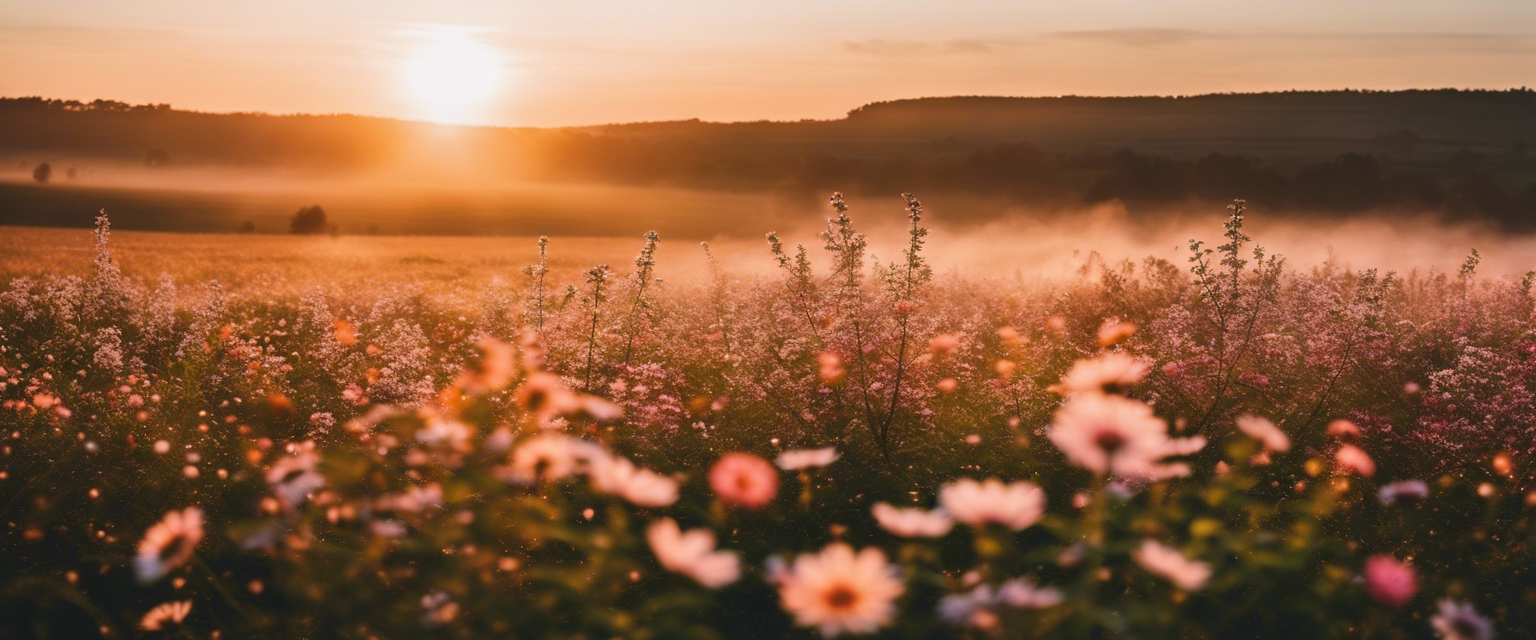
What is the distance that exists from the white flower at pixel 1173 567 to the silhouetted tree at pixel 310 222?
39.0m

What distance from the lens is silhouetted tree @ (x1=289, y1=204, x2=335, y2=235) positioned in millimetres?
37438

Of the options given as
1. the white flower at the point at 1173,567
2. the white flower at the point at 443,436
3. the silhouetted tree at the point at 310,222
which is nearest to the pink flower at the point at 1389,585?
the white flower at the point at 1173,567

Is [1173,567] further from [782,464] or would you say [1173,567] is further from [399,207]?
[399,207]

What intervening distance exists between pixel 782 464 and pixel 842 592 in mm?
1163

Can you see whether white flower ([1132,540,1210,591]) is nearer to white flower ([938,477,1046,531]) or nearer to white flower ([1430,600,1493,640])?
white flower ([938,477,1046,531])

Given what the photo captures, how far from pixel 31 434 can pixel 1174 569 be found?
6.96 metres

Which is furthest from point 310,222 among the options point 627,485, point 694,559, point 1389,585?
point 1389,585

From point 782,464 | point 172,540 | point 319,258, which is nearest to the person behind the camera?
point 172,540

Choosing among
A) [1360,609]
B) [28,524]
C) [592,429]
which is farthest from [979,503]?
[28,524]

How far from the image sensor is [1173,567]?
6.77 ft

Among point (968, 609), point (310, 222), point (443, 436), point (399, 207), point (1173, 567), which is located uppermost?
point (399, 207)

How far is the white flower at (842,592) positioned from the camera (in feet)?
6.48

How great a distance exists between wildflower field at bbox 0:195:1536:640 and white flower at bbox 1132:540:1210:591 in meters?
0.01

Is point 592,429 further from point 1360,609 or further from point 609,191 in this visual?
point 609,191
